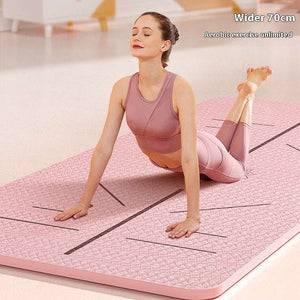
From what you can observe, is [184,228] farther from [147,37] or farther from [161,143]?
[147,37]

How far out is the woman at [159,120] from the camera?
7.48 feet

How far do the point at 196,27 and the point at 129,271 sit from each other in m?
4.22

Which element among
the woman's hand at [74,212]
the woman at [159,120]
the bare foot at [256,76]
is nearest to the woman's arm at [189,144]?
the woman at [159,120]

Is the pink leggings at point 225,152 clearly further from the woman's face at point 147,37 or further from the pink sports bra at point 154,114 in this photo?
the woman's face at point 147,37

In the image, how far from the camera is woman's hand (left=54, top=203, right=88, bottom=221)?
234 centimetres

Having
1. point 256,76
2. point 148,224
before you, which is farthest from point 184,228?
point 256,76

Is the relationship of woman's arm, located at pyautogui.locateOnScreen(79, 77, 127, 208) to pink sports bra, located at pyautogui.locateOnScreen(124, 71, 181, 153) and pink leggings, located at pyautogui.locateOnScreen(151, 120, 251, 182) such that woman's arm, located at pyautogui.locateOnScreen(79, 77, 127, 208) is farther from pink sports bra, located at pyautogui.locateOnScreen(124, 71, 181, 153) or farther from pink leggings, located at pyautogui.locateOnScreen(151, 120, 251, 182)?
pink leggings, located at pyautogui.locateOnScreen(151, 120, 251, 182)

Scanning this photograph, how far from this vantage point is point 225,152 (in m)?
2.63

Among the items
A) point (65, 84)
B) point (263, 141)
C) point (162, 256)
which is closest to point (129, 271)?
point (162, 256)

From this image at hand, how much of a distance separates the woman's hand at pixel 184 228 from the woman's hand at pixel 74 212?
243 millimetres

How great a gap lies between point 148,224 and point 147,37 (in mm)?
475

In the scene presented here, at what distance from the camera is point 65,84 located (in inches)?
170

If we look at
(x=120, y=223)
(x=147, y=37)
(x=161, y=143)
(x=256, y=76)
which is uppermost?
(x=147, y=37)

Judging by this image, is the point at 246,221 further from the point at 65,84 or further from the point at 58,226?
the point at 65,84
